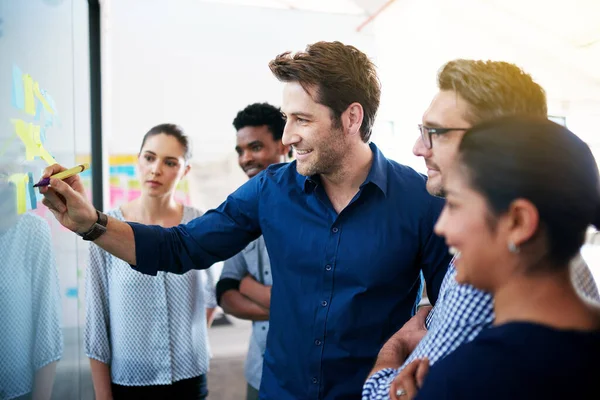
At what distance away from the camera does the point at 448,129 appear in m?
1.06

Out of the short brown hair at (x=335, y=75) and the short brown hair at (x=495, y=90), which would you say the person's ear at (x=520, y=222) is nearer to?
the short brown hair at (x=495, y=90)

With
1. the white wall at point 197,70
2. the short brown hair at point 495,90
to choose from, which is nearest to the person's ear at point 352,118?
the short brown hair at point 495,90

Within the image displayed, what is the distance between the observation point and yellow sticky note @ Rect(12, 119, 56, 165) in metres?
1.02

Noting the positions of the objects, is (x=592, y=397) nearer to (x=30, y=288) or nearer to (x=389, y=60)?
(x=30, y=288)

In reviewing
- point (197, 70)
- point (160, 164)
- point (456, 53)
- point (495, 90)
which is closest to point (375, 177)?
point (495, 90)

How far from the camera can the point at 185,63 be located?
4414 millimetres

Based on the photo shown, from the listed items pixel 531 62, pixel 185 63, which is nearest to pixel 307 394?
pixel 531 62

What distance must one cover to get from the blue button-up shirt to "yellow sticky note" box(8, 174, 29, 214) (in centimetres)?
35

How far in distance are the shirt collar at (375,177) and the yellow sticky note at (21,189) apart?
0.72m

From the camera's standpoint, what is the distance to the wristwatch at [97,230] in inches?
49.0

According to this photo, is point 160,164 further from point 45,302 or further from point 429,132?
point 429,132

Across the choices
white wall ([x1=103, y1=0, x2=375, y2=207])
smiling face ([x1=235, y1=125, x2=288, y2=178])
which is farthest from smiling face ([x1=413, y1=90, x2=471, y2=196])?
white wall ([x1=103, y1=0, x2=375, y2=207])

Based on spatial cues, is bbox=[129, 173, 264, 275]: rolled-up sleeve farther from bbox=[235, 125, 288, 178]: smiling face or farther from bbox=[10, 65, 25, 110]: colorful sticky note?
bbox=[235, 125, 288, 178]: smiling face

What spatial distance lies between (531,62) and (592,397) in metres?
3.51
